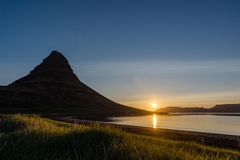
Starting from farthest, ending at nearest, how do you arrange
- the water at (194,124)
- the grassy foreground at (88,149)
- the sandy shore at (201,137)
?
the water at (194,124), the sandy shore at (201,137), the grassy foreground at (88,149)

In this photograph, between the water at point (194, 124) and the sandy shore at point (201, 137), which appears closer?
the sandy shore at point (201, 137)

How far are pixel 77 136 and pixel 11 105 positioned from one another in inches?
5203

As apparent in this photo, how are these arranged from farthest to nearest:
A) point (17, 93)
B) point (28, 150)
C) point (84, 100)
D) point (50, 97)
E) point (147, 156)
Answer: point (84, 100)
point (50, 97)
point (17, 93)
point (28, 150)
point (147, 156)

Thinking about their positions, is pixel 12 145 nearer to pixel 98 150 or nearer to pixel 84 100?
pixel 98 150

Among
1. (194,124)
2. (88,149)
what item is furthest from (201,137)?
(194,124)

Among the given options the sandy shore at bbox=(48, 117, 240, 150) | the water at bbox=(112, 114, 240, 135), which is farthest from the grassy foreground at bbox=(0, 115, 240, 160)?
the water at bbox=(112, 114, 240, 135)

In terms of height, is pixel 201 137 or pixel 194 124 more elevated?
pixel 194 124

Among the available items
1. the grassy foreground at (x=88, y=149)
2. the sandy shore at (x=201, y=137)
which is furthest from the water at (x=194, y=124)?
the grassy foreground at (x=88, y=149)

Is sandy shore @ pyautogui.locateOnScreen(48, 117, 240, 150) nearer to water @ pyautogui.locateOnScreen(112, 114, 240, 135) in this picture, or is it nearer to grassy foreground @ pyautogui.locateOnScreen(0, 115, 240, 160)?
grassy foreground @ pyautogui.locateOnScreen(0, 115, 240, 160)

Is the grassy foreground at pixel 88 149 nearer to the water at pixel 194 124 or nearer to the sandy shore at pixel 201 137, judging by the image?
the sandy shore at pixel 201 137

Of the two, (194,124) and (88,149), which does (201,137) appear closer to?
(88,149)

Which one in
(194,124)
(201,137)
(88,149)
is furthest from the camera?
(194,124)

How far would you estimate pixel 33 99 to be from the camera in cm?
15075

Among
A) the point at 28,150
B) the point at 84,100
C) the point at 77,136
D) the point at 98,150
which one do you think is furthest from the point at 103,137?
the point at 84,100
